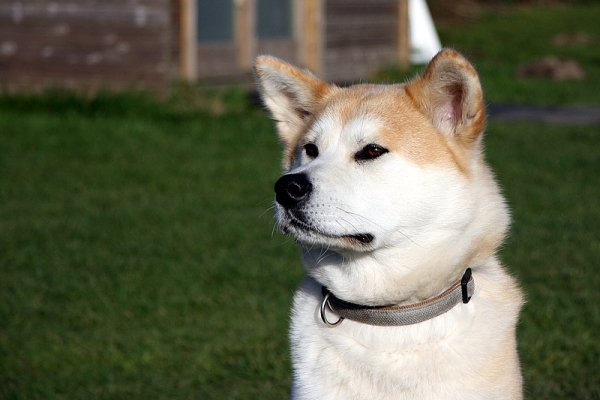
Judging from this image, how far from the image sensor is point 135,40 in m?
12.5

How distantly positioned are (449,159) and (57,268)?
13.4 ft

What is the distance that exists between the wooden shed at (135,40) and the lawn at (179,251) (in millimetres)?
587

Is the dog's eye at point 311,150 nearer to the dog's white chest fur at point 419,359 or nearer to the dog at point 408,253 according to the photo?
the dog at point 408,253

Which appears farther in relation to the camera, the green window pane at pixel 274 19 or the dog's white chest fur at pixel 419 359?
the green window pane at pixel 274 19

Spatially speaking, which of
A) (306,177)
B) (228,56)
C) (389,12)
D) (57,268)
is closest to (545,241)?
(57,268)

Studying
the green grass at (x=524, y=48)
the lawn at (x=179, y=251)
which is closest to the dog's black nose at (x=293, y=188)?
the lawn at (x=179, y=251)

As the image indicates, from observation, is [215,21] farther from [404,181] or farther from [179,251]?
[404,181]

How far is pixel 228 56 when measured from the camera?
14.4 meters

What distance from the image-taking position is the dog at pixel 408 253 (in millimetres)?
3252

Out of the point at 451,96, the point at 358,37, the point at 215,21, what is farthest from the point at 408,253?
the point at 358,37

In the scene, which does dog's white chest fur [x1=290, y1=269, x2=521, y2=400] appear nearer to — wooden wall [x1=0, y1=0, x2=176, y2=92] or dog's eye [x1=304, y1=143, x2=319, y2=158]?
dog's eye [x1=304, y1=143, x2=319, y2=158]

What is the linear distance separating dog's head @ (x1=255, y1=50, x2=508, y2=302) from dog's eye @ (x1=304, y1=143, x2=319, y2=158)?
0.22 feet

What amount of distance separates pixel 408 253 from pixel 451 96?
65cm

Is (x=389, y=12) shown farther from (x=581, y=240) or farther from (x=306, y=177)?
(x=306, y=177)
